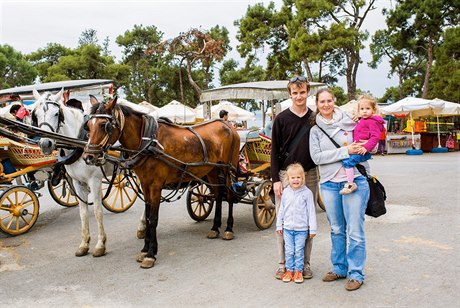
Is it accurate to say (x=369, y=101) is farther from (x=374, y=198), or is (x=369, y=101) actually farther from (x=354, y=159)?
(x=374, y=198)

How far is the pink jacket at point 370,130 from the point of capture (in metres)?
3.82

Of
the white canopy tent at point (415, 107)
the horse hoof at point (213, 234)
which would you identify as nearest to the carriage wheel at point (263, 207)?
the horse hoof at point (213, 234)

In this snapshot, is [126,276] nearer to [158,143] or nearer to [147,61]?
[158,143]

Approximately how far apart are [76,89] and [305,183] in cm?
456

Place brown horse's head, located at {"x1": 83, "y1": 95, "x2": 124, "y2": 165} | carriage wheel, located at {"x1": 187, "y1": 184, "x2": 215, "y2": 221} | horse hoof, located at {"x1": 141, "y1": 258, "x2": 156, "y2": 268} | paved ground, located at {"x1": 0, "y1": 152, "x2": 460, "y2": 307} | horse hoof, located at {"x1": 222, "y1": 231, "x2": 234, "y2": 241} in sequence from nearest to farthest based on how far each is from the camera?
1. paved ground, located at {"x1": 0, "y1": 152, "x2": 460, "y2": 307}
2. brown horse's head, located at {"x1": 83, "y1": 95, "x2": 124, "y2": 165}
3. horse hoof, located at {"x1": 141, "y1": 258, "x2": 156, "y2": 268}
4. horse hoof, located at {"x1": 222, "y1": 231, "x2": 234, "y2": 241}
5. carriage wheel, located at {"x1": 187, "y1": 184, "x2": 215, "y2": 221}

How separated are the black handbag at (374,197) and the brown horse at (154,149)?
1996 mm

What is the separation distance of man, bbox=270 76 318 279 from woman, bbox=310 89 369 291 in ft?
0.48

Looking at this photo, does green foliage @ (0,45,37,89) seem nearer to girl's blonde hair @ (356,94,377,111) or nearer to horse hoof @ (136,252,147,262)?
horse hoof @ (136,252,147,262)

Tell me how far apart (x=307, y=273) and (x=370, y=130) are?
162 cm

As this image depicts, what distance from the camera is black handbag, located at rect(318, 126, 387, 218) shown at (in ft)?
13.3

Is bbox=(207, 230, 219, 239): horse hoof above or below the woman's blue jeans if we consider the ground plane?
below

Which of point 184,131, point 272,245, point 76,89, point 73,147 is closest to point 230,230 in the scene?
point 272,245

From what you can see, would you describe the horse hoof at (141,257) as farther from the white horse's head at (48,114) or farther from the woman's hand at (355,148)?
the woman's hand at (355,148)

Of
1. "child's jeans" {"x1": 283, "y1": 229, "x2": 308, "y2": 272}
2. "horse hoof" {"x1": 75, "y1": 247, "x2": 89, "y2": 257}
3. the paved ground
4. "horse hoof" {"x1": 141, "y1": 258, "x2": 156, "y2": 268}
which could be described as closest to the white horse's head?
"horse hoof" {"x1": 75, "y1": 247, "x2": 89, "y2": 257}
